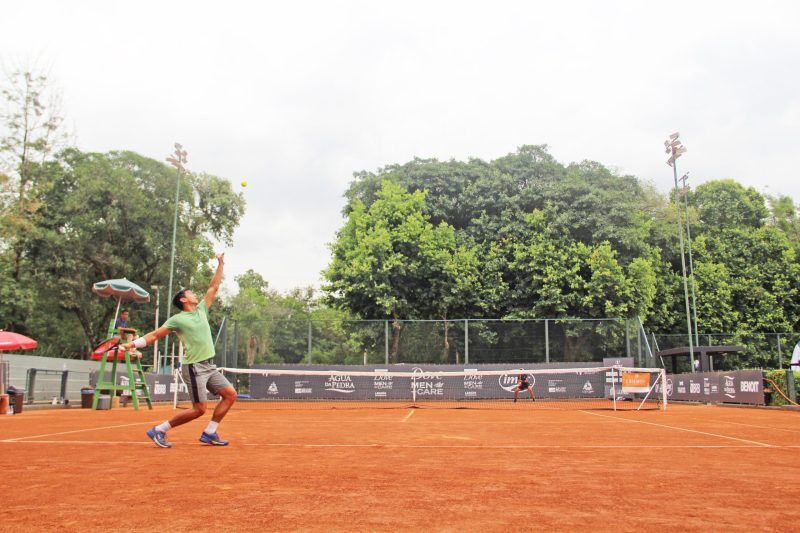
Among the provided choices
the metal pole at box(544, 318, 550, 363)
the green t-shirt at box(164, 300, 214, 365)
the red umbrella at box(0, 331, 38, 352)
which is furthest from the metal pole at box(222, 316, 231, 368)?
the green t-shirt at box(164, 300, 214, 365)

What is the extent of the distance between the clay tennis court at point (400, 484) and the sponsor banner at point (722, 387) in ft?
45.1

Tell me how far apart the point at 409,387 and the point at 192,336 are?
1958 centimetres

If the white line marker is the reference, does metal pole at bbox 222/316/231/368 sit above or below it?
above

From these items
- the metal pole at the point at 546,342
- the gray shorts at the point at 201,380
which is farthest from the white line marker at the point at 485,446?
the metal pole at the point at 546,342

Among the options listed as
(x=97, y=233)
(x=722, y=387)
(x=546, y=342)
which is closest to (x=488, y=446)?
(x=722, y=387)

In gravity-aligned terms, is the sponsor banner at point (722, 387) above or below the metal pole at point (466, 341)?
below

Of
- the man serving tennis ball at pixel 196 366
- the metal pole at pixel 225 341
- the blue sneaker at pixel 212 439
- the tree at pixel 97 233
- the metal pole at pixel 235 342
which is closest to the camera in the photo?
the man serving tennis ball at pixel 196 366

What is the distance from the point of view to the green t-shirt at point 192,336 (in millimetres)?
7039

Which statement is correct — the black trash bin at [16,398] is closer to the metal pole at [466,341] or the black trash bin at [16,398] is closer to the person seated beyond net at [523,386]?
the person seated beyond net at [523,386]

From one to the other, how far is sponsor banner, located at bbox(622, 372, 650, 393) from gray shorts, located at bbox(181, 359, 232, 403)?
46.7 feet

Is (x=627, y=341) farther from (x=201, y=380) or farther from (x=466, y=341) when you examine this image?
(x=201, y=380)

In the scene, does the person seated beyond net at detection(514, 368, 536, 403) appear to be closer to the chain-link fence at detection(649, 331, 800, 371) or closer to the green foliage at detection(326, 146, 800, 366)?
the green foliage at detection(326, 146, 800, 366)

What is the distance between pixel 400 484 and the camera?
4473mm

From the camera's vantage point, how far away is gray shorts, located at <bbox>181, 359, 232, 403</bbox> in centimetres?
705
